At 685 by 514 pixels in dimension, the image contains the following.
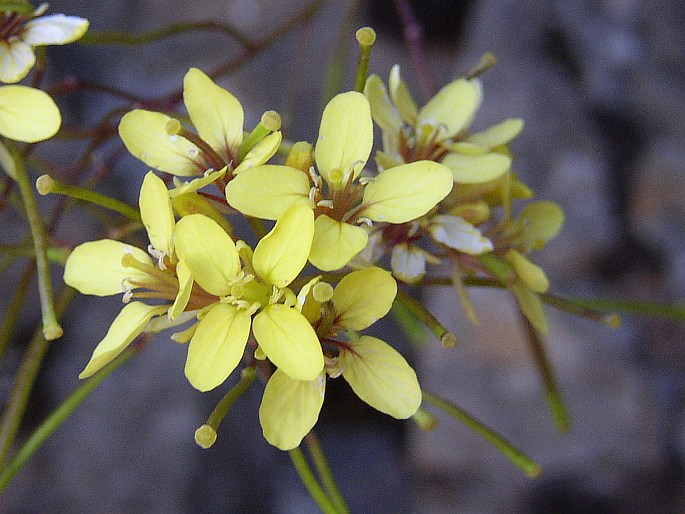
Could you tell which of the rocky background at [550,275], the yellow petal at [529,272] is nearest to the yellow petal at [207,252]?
the yellow petal at [529,272]

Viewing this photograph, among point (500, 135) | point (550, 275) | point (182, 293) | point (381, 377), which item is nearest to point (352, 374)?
point (381, 377)

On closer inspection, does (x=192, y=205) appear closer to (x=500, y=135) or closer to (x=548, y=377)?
(x=500, y=135)

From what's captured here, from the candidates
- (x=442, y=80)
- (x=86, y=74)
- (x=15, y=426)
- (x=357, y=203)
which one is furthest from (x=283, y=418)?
(x=442, y=80)

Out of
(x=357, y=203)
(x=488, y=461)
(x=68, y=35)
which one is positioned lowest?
(x=488, y=461)

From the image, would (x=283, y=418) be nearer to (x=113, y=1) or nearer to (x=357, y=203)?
(x=357, y=203)

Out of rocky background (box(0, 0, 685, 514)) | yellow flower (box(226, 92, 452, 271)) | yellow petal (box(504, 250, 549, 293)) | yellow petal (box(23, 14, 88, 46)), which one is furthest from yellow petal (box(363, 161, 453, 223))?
rocky background (box(0, 0, 685, 514))

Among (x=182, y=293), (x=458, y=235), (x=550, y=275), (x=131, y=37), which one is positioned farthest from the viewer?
(x=550, y=275)

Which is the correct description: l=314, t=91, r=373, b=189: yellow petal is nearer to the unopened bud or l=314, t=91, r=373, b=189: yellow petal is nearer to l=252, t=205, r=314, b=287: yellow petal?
Answer: l=252, t=205, r=314, b=287: yellow petal
